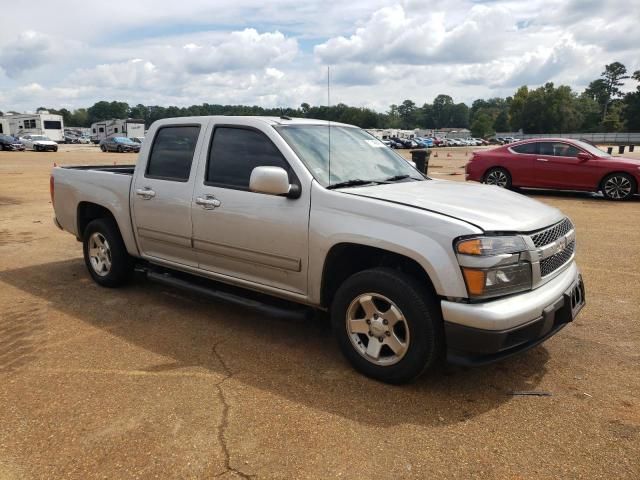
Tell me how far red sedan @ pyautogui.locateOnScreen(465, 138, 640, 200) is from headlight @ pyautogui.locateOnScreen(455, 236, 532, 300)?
10404mm

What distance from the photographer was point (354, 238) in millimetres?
3520

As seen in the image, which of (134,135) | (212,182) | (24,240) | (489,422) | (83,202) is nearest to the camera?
(489,422)

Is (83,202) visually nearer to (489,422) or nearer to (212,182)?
(212,182)

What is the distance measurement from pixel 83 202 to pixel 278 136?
286 centimetres

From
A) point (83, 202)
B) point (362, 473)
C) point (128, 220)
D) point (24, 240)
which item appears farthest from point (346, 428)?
point (24, 240)

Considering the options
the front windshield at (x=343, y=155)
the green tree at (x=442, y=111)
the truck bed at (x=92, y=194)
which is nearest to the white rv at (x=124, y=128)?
the truck bed at (x=92, y=194)

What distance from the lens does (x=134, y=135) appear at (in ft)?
164

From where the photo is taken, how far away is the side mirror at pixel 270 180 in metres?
3.68

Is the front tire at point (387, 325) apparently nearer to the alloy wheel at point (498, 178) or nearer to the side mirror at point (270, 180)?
the side mirror at point (270, 180)

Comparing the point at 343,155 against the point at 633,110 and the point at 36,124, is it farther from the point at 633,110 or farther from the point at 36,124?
the point at 633,110

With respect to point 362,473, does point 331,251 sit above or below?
above

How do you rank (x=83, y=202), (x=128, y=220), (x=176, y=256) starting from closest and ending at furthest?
(x=176, y=256)
(x=128, y=220)
(x=83, y=202)

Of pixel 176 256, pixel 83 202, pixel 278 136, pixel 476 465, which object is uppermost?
pixel 278 136

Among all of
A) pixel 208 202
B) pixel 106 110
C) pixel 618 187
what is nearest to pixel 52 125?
pixel 618 187
